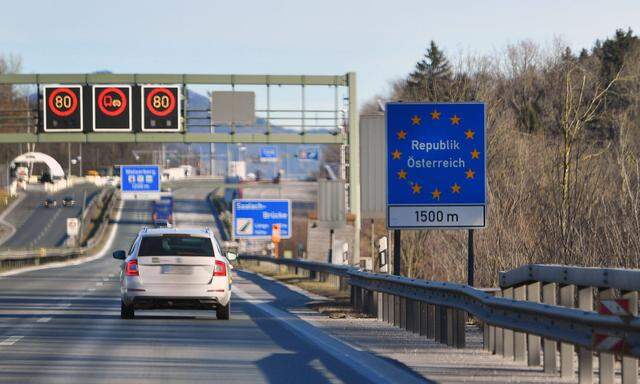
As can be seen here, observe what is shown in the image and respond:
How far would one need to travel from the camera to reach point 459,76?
1797 inches

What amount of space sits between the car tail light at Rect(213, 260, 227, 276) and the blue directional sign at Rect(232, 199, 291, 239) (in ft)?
146

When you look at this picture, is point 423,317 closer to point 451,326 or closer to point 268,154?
point 451,326

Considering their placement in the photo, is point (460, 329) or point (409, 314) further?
point (409, 314)

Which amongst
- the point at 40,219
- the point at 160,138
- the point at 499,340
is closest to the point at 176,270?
the point at 499,340

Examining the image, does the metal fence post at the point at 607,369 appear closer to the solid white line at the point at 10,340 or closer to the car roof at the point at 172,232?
the solid white line at the point at 10,340

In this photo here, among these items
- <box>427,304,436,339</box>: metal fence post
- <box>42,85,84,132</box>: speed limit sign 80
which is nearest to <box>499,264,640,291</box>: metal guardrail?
<box>427,304,436,339</box>: metal fence post

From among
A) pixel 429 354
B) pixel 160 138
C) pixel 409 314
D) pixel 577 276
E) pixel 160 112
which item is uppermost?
pixel 160 112

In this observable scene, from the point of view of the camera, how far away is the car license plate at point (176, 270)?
68.0 ft

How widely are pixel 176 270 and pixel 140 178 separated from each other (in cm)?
5615

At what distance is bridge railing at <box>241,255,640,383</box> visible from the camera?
32.4 ft

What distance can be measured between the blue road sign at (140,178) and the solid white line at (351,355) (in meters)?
54.3

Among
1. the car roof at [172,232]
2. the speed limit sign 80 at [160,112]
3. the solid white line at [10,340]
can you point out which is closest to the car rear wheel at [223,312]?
the car roof at [172,232]

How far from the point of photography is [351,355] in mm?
14820

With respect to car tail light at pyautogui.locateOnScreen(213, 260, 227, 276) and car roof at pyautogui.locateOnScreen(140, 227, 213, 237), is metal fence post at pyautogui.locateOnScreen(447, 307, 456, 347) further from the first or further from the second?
car roof at pyautogui.locateOnScreen(140, 227, 213, 237)
